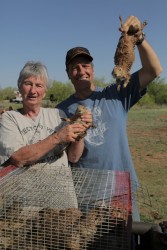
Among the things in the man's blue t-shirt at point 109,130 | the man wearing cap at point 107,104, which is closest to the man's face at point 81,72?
the man wearing cap at point 107,104

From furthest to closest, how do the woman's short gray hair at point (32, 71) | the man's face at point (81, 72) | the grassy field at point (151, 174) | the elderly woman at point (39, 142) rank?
1. the grassy field at point (151, 174)
2. the man's face at point (81, 72)
3. the woman's short gray hair at point (32, 71)
4. the elderly woman at point (39, 142)

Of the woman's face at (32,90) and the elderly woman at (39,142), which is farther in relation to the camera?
the woman's face at (32,90)

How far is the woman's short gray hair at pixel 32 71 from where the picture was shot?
11.8 ft

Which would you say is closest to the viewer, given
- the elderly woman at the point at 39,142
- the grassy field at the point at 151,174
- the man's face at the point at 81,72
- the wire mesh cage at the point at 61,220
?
the wire mesh cage at the point at 61,220

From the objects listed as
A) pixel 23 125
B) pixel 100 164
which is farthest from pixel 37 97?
pixel 100 164

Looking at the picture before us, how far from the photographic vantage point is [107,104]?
12.5 feet

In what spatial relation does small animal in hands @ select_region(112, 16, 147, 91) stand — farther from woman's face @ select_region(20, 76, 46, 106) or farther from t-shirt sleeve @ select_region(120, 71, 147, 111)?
woman's face @ select_region(20, 76, 46, 106)

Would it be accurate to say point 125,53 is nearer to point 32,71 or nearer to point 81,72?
point 81,72

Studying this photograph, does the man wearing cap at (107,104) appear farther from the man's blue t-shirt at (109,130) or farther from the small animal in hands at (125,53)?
the small animal in hands at (125,53)

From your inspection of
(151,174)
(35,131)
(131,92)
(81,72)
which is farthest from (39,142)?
(151,174)

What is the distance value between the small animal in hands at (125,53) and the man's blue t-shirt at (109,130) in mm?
276

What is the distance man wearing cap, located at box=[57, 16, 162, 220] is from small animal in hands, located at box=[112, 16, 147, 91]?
18 centimetres

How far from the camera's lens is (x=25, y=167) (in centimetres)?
347

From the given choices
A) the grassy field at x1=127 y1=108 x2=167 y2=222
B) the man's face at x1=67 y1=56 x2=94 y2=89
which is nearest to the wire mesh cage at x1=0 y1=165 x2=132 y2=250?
the grassy field at x1=127 y1=108 x2=167 y2=222
